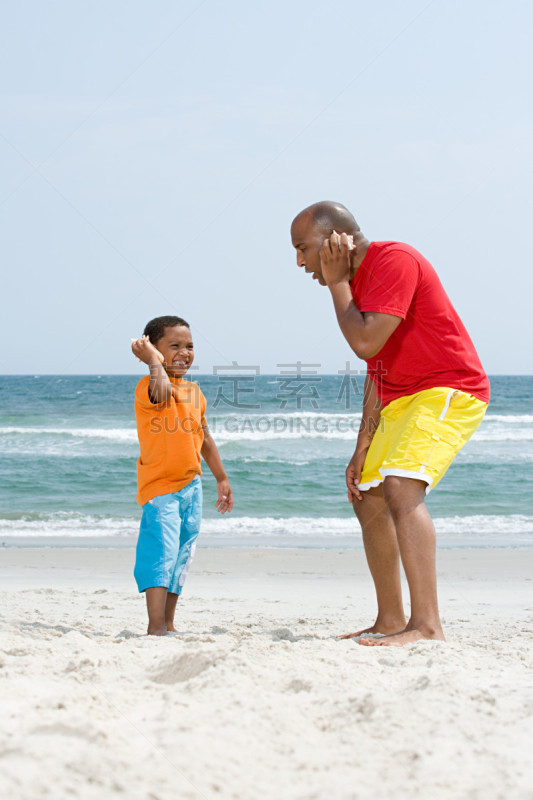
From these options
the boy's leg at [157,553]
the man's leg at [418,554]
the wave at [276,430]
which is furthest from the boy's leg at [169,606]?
the wave at [276,430]

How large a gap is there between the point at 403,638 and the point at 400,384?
1.00 meters

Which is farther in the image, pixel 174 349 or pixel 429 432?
pixel 174 349

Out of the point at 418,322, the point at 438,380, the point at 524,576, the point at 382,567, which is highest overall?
the point at 418,322

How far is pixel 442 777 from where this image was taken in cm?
146

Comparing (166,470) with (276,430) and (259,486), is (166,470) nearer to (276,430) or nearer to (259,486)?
(259,486)

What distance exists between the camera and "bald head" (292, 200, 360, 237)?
9.90 ft

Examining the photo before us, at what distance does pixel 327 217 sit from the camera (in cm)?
302

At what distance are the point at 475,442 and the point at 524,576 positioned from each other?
39.9 feet

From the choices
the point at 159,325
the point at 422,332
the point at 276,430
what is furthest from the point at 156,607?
the point at 276,430

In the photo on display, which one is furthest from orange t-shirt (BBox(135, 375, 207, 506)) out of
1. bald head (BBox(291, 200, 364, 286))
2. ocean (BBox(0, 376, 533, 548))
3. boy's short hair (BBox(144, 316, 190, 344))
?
ocean (BBox(0, 376, 533, 548))

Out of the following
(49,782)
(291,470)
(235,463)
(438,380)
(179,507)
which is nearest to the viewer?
(49,782)

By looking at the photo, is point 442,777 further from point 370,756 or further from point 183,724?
point 183,724

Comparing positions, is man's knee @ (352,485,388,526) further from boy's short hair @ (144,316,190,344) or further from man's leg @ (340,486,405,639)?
boy's short hair @ (144,316,190,344)

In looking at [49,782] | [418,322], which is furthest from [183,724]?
[418,322]
